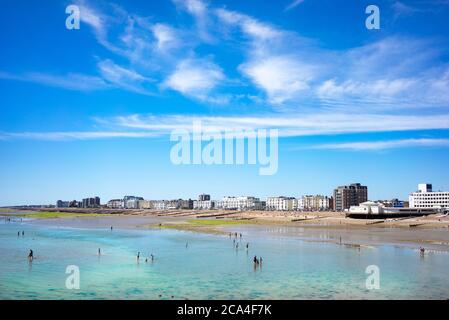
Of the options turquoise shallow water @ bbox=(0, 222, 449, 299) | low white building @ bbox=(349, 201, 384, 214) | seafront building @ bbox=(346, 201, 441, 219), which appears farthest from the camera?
low white building @ bbox=(349, 201, 384, 214)

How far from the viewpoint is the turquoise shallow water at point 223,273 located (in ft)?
119

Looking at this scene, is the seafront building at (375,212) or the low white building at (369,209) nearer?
the seafront building at (375,212)

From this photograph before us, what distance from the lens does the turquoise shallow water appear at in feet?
119

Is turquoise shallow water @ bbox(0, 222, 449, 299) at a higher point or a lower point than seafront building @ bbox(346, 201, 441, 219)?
lower

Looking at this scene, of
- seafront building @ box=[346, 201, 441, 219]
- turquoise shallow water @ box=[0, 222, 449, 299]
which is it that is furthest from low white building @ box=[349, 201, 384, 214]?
turquoise shallow water @ box=[0, 222, 449, 299]

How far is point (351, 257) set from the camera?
185ft

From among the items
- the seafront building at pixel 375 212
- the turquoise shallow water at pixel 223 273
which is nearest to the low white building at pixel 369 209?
the seafront building at pixel 375 212

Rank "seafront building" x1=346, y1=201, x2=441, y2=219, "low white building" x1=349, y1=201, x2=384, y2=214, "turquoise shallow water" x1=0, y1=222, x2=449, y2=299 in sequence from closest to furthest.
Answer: "turquoise shallow water" x1=0, y1=222, x2=449, y2=299 < "seafront building" x1=346, y1=201, x2=441, y2=219 < "low white building" x1=349, y1=201, x2=384, y2=214

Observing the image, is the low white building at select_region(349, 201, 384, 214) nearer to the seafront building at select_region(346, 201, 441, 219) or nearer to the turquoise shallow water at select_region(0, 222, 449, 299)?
the seafront building at select_region(346, 201, 441, 219)

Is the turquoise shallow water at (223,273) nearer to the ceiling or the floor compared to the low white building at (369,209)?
nearer to the floor

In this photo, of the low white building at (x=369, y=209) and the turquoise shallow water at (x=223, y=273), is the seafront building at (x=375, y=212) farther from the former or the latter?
the turquoise shallow water at (x=223, y=273)
